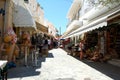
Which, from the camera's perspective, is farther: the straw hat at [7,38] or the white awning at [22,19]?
the white awning at [22,19]

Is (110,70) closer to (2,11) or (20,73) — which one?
(20,73)

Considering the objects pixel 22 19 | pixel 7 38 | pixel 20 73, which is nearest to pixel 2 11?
pixel 7 38

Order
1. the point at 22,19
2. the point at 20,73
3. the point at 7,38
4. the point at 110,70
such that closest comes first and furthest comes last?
1. the point at 20,73
2. the point at 110,70
3. the point at 7,38
4. the point at 22,19

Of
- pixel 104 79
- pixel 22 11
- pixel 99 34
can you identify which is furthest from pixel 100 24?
pixel 99 34

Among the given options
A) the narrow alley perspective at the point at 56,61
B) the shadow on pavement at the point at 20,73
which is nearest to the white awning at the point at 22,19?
A: the narrow alley perspective at the point at 56,61

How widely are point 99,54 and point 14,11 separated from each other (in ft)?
22.6

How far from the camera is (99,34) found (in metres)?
23.7

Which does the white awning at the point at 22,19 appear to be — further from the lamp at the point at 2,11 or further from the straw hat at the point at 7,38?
the straw hat at the point at 7,38

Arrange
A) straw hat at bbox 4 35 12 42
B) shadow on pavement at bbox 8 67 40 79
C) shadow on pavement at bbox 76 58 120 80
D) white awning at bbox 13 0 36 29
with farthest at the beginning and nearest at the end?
white awning at bbox 13 0 36 29 < straw hat at bbox 4 35 12 42 < shadow on pavement at bbox 76 58 120 80 < shadow on pavement at bbox 8 67 40 79

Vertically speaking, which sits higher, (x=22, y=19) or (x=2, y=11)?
(x=2, y=11)

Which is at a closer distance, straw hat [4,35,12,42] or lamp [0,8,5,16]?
straw hat [4,35,12,42]

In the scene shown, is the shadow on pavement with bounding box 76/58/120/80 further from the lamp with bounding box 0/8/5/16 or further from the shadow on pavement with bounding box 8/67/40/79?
the lamp with bounding box 0/8/5/16

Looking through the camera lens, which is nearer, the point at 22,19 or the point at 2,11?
the point at 2,11

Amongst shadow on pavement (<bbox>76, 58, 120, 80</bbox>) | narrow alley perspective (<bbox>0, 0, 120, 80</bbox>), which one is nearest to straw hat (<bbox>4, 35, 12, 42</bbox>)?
narrow alley perspective (<bbox>0, 0, 120, 80</bbox>)
